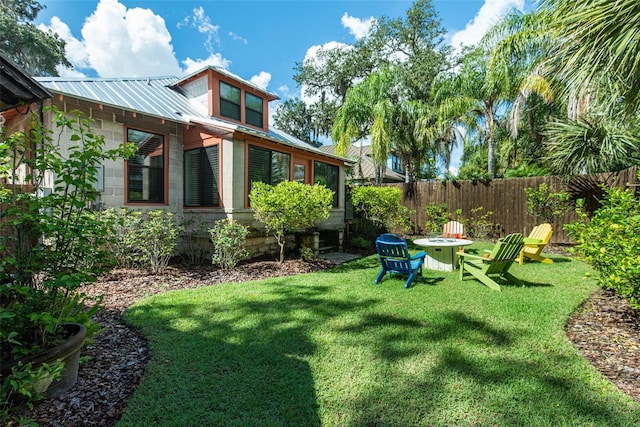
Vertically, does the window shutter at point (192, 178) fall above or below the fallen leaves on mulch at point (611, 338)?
above

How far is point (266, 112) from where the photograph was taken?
35.3 feet

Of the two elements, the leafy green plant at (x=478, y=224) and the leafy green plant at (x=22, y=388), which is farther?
the leafy green plant at (x=478, y=224)

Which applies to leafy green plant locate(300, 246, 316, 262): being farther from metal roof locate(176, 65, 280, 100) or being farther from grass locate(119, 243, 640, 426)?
metal roof locate(176, 65, 280, 100)

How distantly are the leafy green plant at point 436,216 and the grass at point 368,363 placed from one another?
6864 mm

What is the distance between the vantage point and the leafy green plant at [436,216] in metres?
11.6

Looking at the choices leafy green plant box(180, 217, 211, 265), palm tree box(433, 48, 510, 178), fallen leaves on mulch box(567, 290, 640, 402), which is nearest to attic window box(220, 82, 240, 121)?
leafy green plant box(180, 217, 211, 265)

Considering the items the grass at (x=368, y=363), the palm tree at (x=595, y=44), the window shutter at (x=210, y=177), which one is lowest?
the grass at (x=368, y=363)

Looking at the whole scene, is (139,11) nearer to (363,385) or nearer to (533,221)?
(363,385)

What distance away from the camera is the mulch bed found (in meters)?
2.18

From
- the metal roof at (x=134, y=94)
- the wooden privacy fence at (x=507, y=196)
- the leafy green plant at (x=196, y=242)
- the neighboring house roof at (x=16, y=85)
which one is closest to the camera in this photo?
the neighboring house roof at (x=16, y=85)

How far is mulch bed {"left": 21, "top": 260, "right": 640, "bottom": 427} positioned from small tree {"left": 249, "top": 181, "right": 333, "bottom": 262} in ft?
7.23

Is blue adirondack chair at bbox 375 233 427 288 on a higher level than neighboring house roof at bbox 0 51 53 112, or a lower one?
lower

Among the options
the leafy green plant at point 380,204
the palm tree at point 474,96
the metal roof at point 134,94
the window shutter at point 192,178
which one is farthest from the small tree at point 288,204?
the palm tree at point 474,96

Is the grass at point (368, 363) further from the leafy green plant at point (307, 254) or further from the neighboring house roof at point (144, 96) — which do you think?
the neighboring house roof at point (144, 96)
